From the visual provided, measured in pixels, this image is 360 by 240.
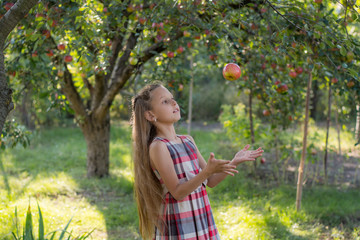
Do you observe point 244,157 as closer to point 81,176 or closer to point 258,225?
point 258,225

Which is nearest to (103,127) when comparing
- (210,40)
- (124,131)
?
(210,40)

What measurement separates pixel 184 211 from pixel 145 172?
0.87 ft

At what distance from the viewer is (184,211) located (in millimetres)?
1649

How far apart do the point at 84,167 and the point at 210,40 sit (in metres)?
3.56

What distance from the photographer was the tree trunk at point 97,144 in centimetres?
488

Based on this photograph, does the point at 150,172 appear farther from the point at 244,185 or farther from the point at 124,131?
the point at 124,131

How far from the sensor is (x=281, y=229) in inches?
123

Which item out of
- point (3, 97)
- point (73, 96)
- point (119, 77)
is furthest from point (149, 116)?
point (73, 96)

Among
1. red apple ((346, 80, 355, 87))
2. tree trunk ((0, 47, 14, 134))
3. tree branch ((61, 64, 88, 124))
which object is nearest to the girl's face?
tree trunk ((0, 47, 14, 134))

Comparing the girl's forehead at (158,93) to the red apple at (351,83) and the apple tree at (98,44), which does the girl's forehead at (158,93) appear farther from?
the red apple at (351,83)

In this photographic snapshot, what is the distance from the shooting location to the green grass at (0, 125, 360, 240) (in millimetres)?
3191

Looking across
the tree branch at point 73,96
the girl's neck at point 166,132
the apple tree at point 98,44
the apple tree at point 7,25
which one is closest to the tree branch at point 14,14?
the apple tree at point 7,25

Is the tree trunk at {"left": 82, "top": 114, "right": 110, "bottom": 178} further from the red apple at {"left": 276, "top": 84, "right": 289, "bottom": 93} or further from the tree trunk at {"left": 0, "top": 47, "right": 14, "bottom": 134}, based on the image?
the tree trunk at {"left": 0, "top": 47, "right": 14, "bottom": 134}

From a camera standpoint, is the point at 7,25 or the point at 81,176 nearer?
the point at 7,25
